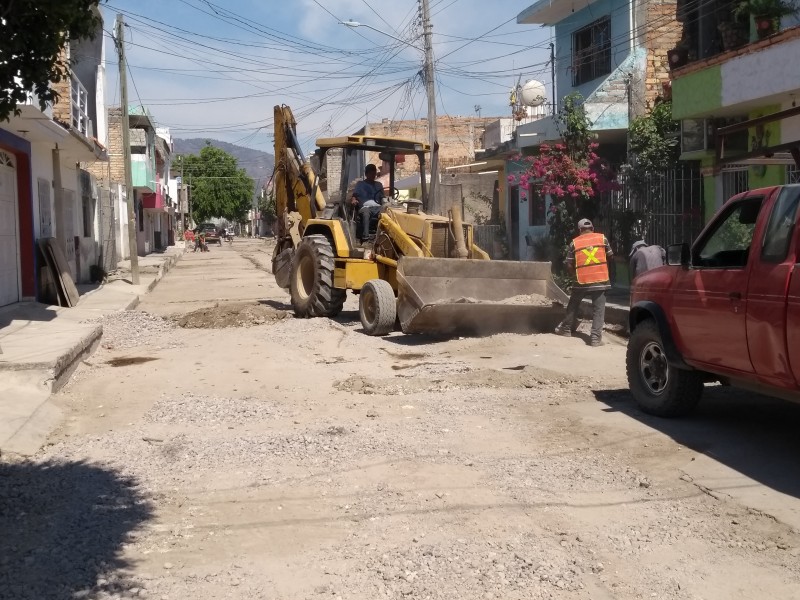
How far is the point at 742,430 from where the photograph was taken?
23.2 ft

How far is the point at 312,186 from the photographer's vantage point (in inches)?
632

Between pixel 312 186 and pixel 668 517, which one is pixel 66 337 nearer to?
pixel 312 186

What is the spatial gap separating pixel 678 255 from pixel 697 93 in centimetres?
912

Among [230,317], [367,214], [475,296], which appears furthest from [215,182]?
[475,296]

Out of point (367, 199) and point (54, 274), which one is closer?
point (367, 199)

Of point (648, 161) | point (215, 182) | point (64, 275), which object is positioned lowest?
point (64, 275)

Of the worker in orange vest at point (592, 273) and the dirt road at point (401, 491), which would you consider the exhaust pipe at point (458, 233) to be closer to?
the worker in orange vest at point (592, 273)

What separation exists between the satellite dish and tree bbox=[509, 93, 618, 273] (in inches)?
289

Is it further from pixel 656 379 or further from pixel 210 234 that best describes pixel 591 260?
pixel 210 234

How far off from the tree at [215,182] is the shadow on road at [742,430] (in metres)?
94.7

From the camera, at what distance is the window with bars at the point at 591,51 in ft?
70.4

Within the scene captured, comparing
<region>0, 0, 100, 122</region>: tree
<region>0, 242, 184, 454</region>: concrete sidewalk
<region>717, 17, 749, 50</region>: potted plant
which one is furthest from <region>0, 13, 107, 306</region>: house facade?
<region>717, 17, 749, 50</region>: potted plant

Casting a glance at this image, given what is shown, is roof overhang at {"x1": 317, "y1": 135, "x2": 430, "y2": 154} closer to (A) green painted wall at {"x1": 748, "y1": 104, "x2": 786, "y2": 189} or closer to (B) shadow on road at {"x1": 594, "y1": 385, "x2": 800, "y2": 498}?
(A) green painted wall at {"x1": 748, "y1": 104, "x2": 786, "y2": 189}

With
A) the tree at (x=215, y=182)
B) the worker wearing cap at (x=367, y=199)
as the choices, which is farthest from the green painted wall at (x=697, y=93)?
the tree at (x=215, y=182)
